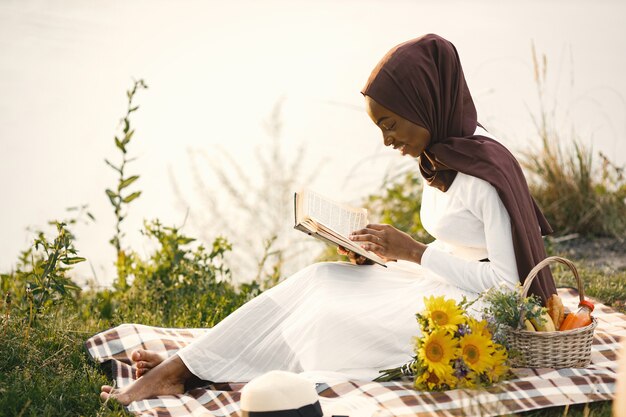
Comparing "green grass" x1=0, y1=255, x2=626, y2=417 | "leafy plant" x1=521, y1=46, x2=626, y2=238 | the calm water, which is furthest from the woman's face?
"leafy plant" x1=521, y1=46, x2=626, y2=238

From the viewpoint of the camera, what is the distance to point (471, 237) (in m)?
3.56

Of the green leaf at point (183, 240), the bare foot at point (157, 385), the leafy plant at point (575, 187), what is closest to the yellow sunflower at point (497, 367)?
the bare foot at point (157, 385)

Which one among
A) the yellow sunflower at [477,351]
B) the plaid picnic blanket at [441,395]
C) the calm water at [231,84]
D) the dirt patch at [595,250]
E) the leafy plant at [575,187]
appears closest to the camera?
the plaid picnic blanket at [441,395]

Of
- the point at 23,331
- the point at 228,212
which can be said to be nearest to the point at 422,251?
the point at 23,331

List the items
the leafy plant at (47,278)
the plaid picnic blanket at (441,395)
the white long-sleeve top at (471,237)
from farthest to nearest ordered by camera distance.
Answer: the leafy plant at (47,278) → the white long-sleeve top at (471,237) → the plaid picnic blanket at (441,395)

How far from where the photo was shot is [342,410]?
121 inches

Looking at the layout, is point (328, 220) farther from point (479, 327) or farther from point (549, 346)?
point (549, 346)

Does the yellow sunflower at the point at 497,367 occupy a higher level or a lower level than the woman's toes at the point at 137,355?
lower

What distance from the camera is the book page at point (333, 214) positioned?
3.57 m

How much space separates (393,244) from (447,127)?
1.88ft

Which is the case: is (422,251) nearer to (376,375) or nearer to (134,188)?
(376,375)

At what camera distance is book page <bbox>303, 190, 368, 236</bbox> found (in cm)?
357

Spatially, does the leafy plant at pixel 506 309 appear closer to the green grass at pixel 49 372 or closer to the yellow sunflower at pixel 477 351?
the yellow sunflower at pixel 477 351

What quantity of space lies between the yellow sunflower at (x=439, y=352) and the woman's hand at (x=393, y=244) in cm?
48
